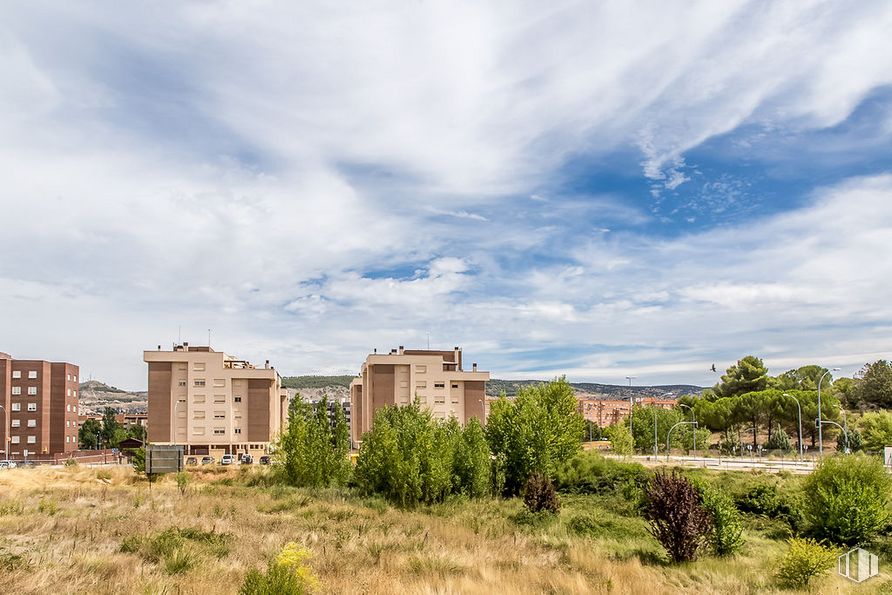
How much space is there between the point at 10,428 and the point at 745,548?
104m

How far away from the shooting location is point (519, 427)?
4691 centimetres

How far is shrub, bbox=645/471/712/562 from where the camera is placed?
68.0 ft

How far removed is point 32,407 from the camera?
101188mm

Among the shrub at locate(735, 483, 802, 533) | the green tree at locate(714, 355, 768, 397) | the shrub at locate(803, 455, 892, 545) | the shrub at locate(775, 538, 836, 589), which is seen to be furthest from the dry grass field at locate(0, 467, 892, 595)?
the green tree at locate(714, 355, 768, 397)

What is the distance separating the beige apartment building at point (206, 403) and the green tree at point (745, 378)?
198 ft

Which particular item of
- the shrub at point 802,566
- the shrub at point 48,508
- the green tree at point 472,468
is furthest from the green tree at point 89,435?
the shrub at point 802,566

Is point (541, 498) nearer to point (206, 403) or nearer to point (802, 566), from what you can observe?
point (802, 566)

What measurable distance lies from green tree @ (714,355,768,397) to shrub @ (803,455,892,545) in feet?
228

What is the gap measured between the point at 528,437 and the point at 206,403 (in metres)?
51.3

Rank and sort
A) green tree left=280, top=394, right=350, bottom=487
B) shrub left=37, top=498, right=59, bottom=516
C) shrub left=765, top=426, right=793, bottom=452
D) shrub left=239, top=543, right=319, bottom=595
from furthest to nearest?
shrub left=765, top=426, right=793, bottom=452 < green tree left=280, top=394, right=350, bottom=487 < shrub left=37, top=498, right=59, bottom=516 < shrub left=239, top=543, right=319, bottom=595

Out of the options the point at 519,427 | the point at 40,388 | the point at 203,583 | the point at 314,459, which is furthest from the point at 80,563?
the point at 40,388

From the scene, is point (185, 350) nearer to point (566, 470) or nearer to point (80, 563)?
point (566, 470)

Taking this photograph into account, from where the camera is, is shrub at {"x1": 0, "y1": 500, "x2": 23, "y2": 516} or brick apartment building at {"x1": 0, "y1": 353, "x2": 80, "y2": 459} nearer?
shrub at {"x1": 0, "y1": 500, "x2": 23, "y2": 516}

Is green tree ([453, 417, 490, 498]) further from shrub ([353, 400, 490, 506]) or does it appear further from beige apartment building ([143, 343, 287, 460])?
beige apartment building ([143, 343, 287, 460])
